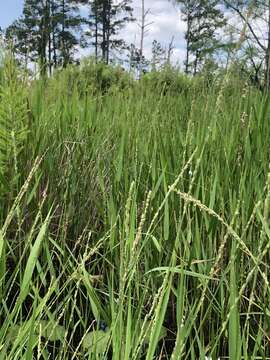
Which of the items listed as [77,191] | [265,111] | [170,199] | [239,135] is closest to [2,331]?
[170,199]

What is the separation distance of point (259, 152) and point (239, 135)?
157 millimetres

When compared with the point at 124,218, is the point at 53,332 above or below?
below

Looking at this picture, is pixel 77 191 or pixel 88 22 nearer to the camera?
pixel 77 191

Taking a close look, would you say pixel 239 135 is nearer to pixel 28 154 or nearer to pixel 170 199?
pixel 170 199

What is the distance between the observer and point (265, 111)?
180 centimetres

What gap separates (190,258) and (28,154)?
624mm

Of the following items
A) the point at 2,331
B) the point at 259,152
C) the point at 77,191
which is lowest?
the point at 2,331

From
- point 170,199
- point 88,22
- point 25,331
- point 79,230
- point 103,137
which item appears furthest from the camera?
point 88,22

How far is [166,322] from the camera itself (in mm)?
1100

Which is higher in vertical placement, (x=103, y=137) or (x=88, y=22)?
(x=88, y=22)

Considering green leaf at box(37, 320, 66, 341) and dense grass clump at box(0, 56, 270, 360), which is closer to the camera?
green leaf at box(37, 320, 66, 341)

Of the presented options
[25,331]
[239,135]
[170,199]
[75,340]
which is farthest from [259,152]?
[25,331]

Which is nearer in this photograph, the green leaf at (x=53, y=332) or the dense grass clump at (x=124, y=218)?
the green leaf at (x=53, y=332)

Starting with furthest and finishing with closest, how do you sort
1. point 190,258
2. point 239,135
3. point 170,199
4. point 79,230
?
point 239,135, point 79,230, point 170,199, point 190,258
